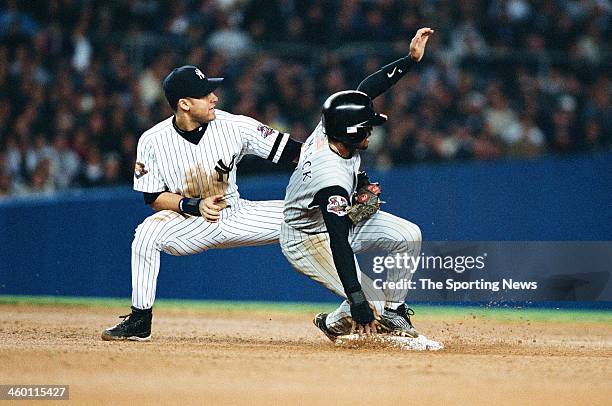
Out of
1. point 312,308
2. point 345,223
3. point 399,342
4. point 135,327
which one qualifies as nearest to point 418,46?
point 345,223

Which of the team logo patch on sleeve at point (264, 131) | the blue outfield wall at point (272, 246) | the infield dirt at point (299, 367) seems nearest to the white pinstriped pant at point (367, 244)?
the infield dirt at point (299, 367)

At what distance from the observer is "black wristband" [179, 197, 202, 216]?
261 inches

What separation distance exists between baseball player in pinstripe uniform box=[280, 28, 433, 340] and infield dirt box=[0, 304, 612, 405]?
25cm

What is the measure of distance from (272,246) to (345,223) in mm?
4589

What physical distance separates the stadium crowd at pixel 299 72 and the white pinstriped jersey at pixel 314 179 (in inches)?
175

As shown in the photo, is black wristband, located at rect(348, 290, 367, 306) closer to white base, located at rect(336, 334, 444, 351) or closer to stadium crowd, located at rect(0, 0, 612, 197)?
white base, located at rect(336, 334, 444, 351)

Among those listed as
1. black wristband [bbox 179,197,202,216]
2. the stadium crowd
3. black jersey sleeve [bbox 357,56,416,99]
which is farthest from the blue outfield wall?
black wristband [bbox 179,197,202,216]

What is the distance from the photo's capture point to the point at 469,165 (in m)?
10.0

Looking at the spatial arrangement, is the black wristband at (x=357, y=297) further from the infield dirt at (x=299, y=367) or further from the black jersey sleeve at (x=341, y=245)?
the infield dirt at (x=299, y=367)

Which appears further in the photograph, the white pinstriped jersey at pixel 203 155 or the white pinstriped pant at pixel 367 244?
the white pinstriped jersey at pixel 203 155

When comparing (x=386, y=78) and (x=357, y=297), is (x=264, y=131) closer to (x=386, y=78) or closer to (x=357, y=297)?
(x=386, y=78)

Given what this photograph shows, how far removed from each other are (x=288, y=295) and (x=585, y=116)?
4159 millimetres

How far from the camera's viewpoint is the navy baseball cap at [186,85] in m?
6.75

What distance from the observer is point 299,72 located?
12328mm
